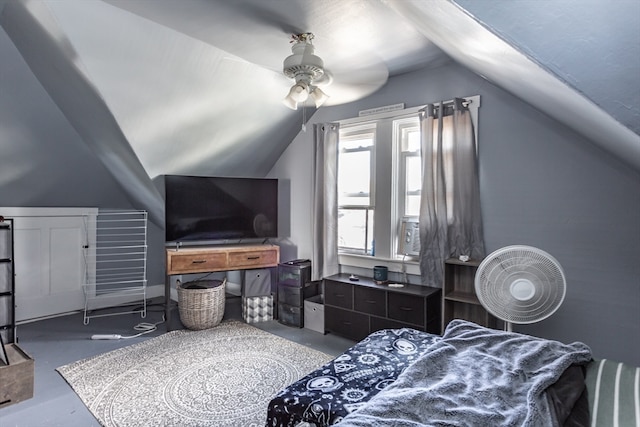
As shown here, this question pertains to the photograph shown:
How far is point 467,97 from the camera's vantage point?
2814 millimetres

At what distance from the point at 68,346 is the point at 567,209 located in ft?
13.7

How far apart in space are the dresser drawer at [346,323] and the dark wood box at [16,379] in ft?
7.43

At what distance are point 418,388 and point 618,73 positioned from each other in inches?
46.6

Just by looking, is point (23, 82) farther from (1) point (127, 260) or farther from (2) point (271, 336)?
(2) point (271, 336)

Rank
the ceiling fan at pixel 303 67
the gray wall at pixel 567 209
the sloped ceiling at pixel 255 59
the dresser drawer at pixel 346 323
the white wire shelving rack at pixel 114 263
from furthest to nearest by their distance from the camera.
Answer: the white wire shelving rack at pixel 114 263 → the dresser drawer at pixel 346 323 → the ceiling fan at pixel 303 67 → the gray wall at pixel 567 209 → the sloped ceiling at pixel 255 59

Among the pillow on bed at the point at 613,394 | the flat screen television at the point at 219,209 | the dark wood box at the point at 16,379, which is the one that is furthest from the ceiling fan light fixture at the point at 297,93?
the dark wood box at the point at 16,379

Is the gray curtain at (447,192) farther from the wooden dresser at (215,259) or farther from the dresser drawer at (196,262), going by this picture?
the dresser drawer at (196,262)

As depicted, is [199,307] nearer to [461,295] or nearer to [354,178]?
[354,178]

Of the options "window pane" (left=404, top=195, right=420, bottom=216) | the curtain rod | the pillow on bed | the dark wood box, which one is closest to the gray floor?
the dark wood box

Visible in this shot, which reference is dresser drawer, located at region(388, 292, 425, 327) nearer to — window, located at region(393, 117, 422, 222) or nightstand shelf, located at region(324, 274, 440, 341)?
nightstand shelf, located at region(324, 274, 440, 341)

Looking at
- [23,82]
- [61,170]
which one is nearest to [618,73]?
[23,82]

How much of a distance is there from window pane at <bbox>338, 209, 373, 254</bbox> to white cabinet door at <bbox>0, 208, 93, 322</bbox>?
2.93 meters

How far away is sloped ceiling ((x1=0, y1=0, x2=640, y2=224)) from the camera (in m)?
1.05

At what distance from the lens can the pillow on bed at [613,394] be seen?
3.60 feet
